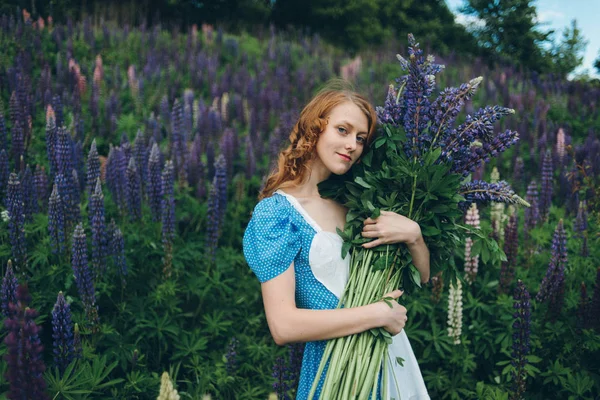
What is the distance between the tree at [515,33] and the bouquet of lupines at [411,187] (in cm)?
1616

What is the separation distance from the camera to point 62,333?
269 cm

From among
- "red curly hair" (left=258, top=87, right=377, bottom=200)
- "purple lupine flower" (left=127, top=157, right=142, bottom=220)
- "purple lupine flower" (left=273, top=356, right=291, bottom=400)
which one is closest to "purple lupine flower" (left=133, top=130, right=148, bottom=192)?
"purple lupine flower" (left=127, top=157, right=142, bottom=220)

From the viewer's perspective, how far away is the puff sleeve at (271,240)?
2164 millimetres

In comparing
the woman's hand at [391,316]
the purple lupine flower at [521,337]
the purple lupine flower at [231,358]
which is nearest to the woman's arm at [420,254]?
the woman's hand at [391,316]

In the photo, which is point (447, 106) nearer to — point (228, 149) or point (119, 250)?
point (119, 250)

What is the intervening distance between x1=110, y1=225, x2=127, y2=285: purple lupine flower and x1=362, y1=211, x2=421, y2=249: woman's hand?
1860mm

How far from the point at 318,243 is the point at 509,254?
2201 millimetres

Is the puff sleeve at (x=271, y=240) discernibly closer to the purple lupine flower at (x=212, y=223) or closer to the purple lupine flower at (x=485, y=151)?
the purple lupine flower at (x=485, y=151)

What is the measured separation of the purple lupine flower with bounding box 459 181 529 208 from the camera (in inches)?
87.9

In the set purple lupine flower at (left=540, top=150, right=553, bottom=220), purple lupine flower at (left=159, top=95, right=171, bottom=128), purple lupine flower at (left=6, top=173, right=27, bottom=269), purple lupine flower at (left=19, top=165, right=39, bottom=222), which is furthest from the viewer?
purple lupine flower at (left=159, top=95, right=171, bottom=128)

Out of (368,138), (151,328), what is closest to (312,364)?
(368,138)

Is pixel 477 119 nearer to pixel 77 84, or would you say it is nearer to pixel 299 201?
pixel 299 201

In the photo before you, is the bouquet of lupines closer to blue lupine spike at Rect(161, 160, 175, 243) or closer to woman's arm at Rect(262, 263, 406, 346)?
woman's arm at Rect(262, 263, 406, 346)

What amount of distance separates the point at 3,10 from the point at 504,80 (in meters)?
9.84
